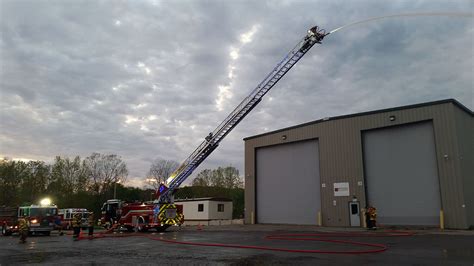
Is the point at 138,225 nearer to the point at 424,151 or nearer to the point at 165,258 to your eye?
the point at 165,258

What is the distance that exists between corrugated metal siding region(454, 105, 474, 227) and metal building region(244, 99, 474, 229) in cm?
7

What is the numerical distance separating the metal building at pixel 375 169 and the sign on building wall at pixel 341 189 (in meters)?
0.08

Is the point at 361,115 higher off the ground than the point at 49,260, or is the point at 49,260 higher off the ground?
the point at 361,115

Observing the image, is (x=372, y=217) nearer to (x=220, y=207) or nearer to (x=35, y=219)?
(x=220, y=207)

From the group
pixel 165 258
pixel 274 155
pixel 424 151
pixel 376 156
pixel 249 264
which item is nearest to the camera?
pixel 249 264

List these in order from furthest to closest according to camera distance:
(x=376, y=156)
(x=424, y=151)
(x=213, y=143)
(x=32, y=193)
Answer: (x=32, y=193)
(x=213, y=143)
(x=376, y=156)
(x=424, y=151)

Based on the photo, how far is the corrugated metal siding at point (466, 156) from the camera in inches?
954

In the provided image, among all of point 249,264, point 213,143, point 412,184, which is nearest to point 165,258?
point 249,264

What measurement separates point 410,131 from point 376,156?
3.00 meters

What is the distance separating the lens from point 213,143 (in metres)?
33.9

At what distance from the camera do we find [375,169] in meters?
28.5

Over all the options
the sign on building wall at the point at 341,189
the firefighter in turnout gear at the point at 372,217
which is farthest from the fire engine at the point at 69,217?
the firefighter in turnout gear at the point at 372,217

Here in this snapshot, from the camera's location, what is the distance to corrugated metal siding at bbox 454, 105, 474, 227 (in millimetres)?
24222

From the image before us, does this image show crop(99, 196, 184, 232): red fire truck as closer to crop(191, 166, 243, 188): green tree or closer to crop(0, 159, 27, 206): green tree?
crop(0, 159, 27, 206): green tree
